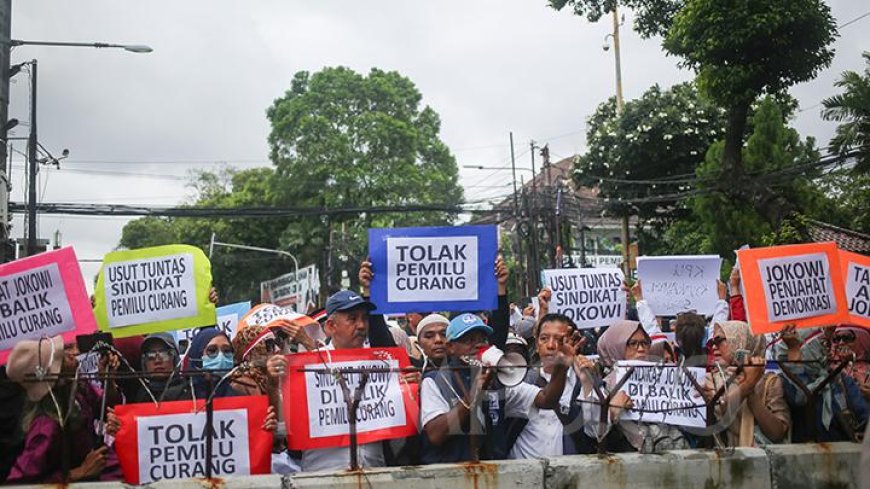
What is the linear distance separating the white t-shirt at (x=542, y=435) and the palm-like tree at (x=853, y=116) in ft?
48.2

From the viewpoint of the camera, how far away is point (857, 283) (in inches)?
255

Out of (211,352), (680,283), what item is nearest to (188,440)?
(211,352)

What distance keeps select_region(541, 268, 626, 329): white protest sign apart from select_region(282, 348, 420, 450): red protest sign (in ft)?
13.0

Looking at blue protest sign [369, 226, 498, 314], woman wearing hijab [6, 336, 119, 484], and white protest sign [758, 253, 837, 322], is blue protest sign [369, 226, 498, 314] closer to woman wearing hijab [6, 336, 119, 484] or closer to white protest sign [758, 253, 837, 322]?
white protest sign [758, 253, 837, 322]

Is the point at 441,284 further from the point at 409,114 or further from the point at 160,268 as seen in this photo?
the point at 409,114

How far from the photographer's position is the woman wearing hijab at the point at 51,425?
4387 mm

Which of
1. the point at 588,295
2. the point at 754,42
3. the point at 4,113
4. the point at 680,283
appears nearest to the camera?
the point at 588,295

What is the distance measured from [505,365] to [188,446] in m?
1.67

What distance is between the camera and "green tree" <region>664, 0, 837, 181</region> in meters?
16.8

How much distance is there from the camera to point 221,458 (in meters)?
4.63

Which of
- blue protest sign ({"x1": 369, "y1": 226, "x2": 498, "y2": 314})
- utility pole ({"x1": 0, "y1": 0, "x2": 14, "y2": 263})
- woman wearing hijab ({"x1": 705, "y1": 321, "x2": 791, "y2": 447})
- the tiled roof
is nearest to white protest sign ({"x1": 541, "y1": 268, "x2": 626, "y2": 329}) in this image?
blue protest sign ({"x1": 369, "y1": 226, "x2": 498, "y2": 314})

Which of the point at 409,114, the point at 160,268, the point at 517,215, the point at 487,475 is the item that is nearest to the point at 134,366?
the point at 160,268

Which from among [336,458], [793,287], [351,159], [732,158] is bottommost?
[336,458]

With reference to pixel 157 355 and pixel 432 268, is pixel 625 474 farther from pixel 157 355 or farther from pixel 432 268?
pixel 157 355
